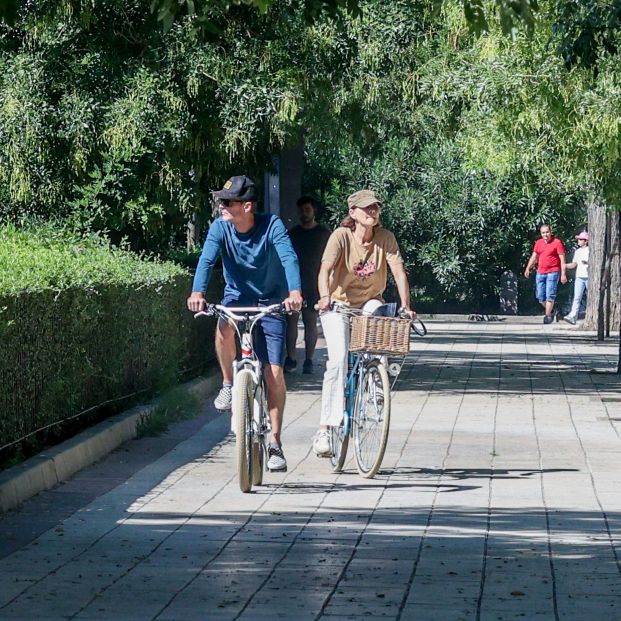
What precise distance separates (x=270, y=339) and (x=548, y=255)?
24644mm

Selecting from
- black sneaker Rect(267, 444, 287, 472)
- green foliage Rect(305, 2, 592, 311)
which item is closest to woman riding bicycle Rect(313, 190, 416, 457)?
black sneaker Rect(267, 444, 287, 472)

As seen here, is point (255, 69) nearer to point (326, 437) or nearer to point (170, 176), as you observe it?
point (170, 176)

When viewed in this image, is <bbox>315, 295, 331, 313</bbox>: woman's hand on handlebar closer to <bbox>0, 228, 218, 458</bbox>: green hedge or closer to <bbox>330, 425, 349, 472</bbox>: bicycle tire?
<bbox>330, 425, 349, 472</bbox>: bicycle tire

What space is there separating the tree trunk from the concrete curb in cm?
1502

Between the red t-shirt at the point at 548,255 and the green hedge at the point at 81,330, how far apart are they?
18053 millimetres

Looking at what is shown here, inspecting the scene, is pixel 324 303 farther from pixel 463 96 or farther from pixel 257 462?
pixel 463 96

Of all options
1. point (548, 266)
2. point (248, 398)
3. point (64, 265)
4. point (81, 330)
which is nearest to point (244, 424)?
point (248, 398)

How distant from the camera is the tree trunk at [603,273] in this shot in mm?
27297

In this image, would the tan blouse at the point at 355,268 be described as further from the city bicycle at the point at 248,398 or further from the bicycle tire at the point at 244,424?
the bicycle tire at the point at 244,424

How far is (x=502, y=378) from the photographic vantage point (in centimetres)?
1970

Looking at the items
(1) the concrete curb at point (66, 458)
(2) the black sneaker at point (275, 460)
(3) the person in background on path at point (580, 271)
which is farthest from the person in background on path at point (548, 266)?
(2) the black sneaker at point (275, 460)

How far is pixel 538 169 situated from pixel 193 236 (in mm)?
8513

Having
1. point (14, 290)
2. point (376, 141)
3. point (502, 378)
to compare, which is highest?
point (376, 141)

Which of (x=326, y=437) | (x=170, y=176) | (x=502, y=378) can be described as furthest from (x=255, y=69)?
(x=326, y=437)
